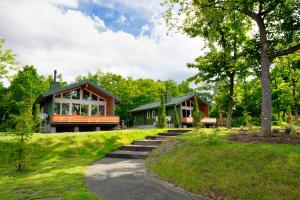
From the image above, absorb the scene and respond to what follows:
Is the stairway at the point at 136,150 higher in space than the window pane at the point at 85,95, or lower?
lower

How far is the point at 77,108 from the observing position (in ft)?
91.4

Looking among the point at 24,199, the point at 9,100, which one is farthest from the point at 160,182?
the point at 9,100

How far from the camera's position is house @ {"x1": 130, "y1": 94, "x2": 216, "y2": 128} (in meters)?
36.0

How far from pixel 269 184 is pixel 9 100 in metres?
42.8

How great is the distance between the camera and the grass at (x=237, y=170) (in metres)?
5.62

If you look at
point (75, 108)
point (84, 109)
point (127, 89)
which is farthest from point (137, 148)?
point (127, 89)

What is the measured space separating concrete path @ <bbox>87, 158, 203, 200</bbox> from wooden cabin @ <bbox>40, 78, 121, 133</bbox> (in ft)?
51.0

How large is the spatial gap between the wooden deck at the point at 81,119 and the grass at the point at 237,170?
54.0ft

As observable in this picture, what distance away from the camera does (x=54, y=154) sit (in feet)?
40.2

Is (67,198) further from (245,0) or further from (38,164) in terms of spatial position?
(245,0)

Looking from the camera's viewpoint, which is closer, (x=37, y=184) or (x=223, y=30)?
(x=37, y=184)

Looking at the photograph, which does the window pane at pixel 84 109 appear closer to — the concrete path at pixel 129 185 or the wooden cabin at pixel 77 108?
the wooden cabin at pixel 77 108

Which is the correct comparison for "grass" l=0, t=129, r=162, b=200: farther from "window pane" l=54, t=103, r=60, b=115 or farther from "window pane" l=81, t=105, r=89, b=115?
"window pane" l=81, t=105, r=89, b=115

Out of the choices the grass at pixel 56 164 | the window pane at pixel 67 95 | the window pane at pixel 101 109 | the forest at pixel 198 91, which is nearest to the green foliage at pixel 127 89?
the forest at pixel 198 91
